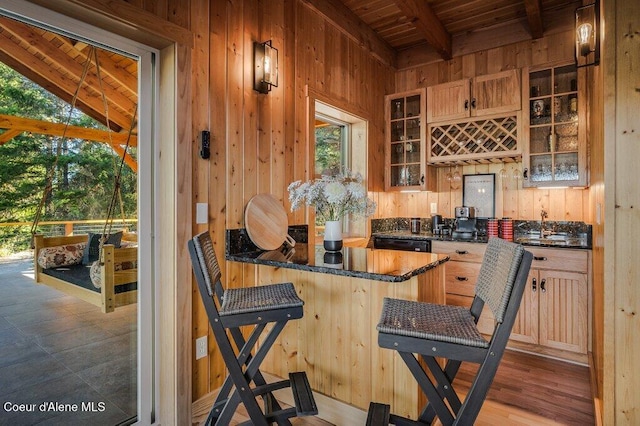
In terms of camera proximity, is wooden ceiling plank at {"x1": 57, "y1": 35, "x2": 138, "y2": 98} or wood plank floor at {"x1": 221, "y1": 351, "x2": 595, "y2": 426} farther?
wood plank floor at {"x1": 221, "y1": 351, "x2": 595, "y2": 426}

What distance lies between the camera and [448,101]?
3809mm

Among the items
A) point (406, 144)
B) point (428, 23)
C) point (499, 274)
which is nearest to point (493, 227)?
point (406, 144)

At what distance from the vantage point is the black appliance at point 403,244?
3.61 metres

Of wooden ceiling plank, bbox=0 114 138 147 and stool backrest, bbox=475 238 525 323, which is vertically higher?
wooden ceiling plank, bbox=0 114 138 147

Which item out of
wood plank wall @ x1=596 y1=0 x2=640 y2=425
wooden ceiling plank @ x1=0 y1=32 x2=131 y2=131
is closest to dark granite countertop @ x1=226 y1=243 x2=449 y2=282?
wood plank wall @ x1=596 y1=0 x2=640 y2=425

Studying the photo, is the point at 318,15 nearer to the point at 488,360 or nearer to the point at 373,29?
the point at 373,29

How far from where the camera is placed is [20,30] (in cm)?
156

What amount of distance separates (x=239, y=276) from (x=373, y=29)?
3014 millimetres

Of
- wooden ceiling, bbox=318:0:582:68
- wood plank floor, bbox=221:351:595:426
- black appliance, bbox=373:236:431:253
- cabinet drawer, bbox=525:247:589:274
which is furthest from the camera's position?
black appliance, bbox=373:236:431:253

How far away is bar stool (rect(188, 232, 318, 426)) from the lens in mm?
1547

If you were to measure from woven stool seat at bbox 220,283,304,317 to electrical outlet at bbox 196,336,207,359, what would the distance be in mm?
520

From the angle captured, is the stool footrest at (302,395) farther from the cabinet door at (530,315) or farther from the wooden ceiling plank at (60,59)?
the cabinet door at (530,315)

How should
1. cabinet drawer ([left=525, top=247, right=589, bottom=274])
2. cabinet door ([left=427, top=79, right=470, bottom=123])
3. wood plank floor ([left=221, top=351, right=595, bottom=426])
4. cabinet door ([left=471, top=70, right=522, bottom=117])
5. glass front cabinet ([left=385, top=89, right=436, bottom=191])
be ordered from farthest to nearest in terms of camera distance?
1. glass front cabinet ([left=385, top=89, right=436, bottom=191])
2. cabinet door ([left=427, top=79, right=470, bottom=123])
3. cabinet door ([left=471, top=70, right=522, bottom=117])
4. cabinet drawer ([left=525, top=247, right=589, bottom=274])
5. wood plank floor ([left=221, top=351, right=595, bottom=426])

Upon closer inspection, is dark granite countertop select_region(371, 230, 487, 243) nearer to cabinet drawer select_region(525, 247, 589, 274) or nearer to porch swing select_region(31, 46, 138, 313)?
cabinet drawer select_region(525, 247, 589, 274)
